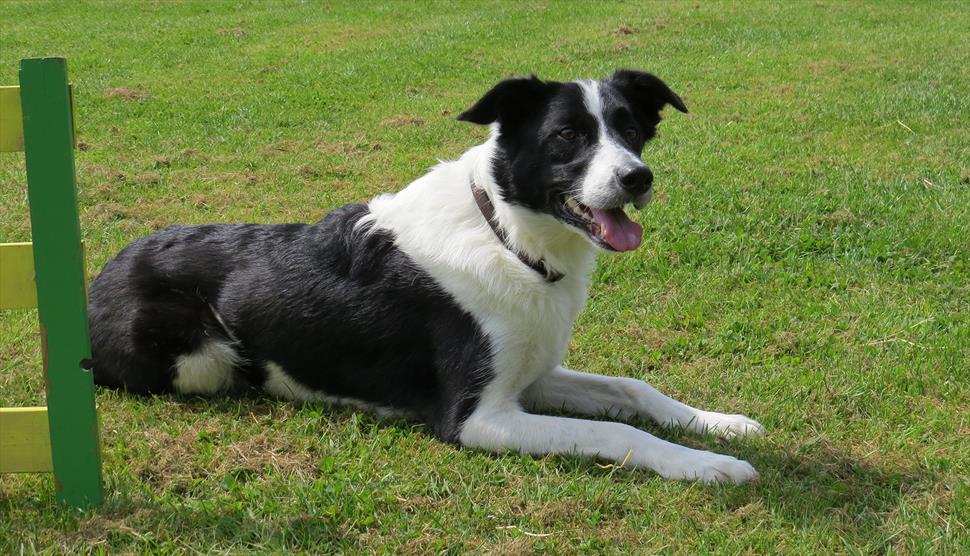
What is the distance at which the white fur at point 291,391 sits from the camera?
13.3ft

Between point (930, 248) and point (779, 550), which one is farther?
point (930, 248)

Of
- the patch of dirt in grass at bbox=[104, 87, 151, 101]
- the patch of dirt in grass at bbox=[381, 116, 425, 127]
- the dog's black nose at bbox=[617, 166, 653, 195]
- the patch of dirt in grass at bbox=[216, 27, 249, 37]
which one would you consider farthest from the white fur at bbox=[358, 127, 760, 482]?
the patch of dirt in grass at bbox=[216, 27, 249, 37]

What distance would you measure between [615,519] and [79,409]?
1.74 m

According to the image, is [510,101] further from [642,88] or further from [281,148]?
[281,148]

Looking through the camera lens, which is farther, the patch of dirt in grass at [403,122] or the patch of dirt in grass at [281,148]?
the patch of dirt in grass at [403,122]

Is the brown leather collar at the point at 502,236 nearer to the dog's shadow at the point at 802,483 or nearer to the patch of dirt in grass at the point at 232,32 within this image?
the dog's shadow at the point at 802,483

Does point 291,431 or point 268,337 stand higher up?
point 268,337

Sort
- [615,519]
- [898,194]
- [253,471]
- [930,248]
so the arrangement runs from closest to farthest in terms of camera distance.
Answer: [615,519] → [253,471] → [930,248] → [898,194]

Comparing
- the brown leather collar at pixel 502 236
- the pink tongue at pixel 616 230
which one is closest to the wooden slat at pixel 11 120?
the brown leather collar at pixel 502 236

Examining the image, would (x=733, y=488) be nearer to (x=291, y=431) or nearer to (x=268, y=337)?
(x=291, y=431)

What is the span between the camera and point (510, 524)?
3.14 m

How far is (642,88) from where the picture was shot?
4.11 m

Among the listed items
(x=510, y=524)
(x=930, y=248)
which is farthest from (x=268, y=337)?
(x=930, y=248)

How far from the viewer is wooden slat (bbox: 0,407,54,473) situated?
3.05 meters
